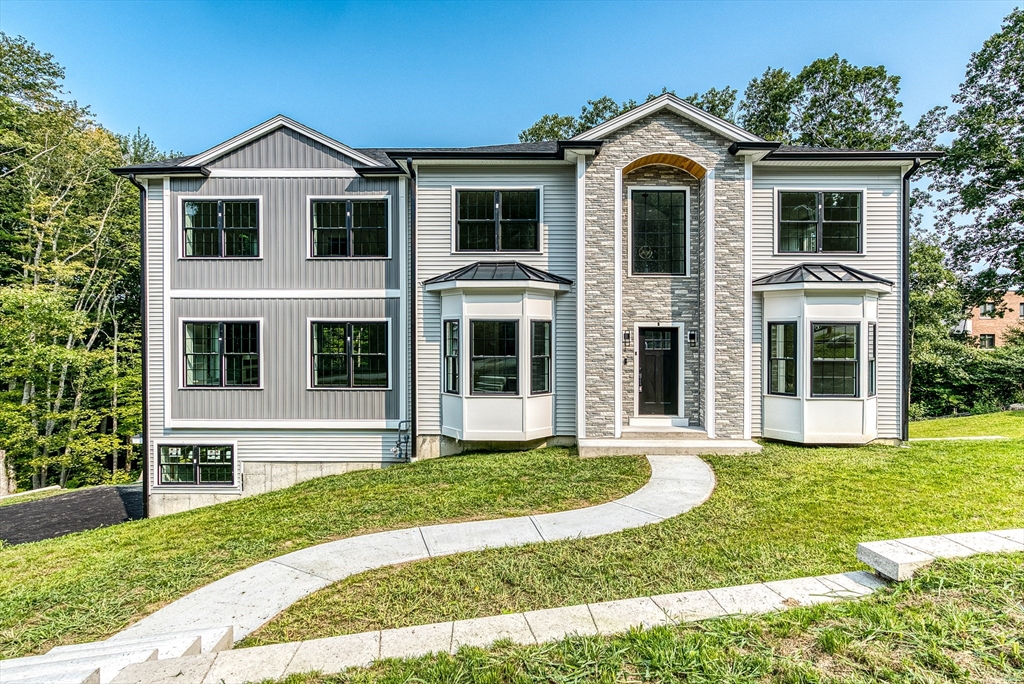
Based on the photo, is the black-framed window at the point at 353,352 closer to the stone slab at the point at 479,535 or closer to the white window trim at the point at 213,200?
the white window trim at the point at 213,200

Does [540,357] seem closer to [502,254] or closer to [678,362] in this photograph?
[502,254]

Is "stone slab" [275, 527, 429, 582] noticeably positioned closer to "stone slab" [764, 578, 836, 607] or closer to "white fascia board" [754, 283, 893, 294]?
"stone slab" [764, 578, 836, 607]

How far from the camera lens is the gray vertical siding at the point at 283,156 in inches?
401

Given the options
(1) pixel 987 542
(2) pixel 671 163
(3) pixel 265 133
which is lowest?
(1) pixel 987 542

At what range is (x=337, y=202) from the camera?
1025 centimetres

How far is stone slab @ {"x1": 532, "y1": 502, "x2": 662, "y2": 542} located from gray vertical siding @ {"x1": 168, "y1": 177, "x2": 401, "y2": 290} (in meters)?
6.41

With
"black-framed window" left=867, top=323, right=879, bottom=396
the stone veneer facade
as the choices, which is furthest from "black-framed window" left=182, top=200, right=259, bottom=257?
"black-framed window" left=867, top=323, right=879, bottom=396

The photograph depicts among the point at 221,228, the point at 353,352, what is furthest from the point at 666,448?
the point at 221,228

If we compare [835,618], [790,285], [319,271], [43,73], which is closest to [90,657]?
[835,618]

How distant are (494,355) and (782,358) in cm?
626

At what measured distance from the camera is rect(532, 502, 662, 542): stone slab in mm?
5516

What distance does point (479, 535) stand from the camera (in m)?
5.61

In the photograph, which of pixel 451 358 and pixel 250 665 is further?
pixel 451 358

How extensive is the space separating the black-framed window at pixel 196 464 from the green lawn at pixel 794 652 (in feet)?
30.3
